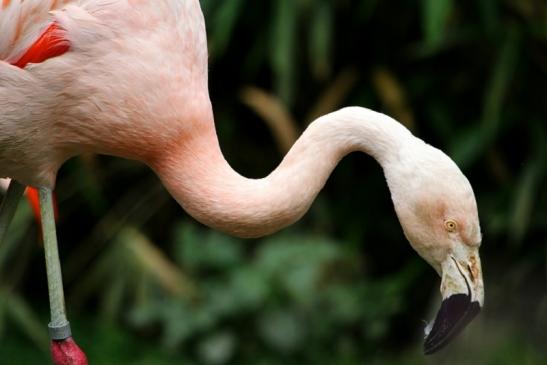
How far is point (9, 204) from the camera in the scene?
332 cm

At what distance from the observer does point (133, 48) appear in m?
2.92

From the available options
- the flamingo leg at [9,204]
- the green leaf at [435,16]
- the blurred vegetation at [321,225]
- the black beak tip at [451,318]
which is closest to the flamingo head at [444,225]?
the black beak tip at [451,318]

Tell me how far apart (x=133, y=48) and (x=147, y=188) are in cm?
275

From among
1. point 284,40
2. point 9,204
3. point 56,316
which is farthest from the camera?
point 284,40

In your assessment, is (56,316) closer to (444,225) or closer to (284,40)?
(444,225)

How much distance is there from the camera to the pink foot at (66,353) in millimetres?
3049

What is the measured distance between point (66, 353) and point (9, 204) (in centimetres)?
56

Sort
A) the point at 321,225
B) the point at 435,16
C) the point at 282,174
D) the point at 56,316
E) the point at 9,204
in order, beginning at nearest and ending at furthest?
1. the point at 282,174
2. the point at 56,316
3. the point at 9,204
4. the point at 435,16
5. the point at 321,225

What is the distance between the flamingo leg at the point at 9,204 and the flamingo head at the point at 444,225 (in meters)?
1.18

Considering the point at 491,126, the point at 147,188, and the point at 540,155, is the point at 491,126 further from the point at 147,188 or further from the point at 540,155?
the point at 147,188

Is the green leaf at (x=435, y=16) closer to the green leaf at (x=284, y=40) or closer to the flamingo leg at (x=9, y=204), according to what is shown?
the green leaf at (x=284, y=40)

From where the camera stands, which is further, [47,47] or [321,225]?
[321,225]

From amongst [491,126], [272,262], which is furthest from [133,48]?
[491,126]

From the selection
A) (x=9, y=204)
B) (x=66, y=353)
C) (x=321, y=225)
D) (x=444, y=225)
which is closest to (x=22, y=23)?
(x=9, y=204)
